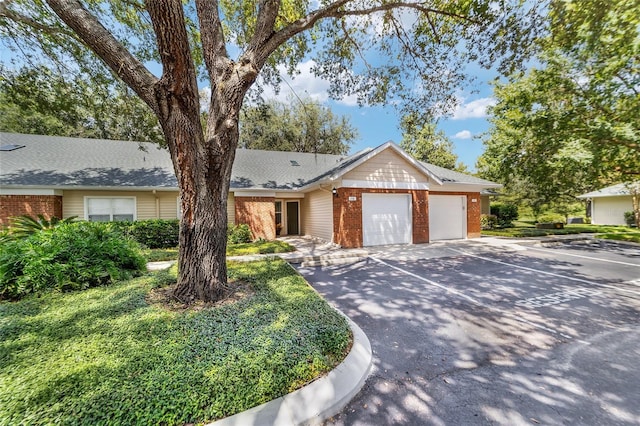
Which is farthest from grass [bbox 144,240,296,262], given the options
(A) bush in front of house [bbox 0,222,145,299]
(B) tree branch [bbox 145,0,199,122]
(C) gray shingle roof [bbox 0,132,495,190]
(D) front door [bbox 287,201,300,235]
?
(B) tree branch [bbox 145,0,199,122]

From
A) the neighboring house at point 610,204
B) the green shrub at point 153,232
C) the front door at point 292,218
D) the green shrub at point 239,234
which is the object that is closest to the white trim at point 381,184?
the green shrub at point 239,234

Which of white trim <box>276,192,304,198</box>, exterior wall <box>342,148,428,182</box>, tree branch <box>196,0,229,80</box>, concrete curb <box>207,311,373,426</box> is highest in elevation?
tree branch <box>196,0,229,80</box>

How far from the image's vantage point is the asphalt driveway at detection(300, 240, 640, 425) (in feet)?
7.63

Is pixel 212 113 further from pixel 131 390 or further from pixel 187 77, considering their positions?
pixel 131 390

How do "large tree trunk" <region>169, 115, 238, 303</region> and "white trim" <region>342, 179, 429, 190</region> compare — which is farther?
"white trim" <region>342, 179, 429, 190</region>

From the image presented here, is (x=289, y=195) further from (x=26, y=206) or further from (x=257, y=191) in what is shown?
(x=26, y=206)

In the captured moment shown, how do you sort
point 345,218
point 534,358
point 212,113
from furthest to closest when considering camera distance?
point 345,218
point 212,113
point 534,358

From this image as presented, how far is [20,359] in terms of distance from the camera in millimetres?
2562

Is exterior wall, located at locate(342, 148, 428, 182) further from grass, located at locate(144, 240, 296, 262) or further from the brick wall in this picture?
the brick wall

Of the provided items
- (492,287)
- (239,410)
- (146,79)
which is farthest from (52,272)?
(492,287)

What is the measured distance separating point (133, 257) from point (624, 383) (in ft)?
27.5

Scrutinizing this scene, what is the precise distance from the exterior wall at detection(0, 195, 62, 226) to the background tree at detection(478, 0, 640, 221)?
16.7m

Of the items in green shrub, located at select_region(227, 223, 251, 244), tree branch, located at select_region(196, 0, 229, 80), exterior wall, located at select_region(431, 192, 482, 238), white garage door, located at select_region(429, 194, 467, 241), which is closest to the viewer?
tree branch, located at select_region(196, 0, 229, 80)

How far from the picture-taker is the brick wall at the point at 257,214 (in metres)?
12.2
